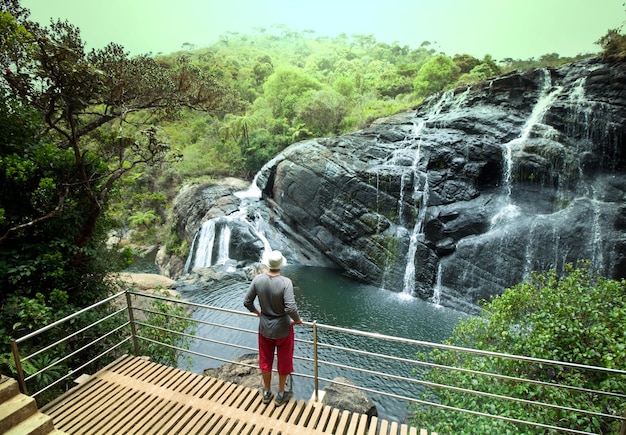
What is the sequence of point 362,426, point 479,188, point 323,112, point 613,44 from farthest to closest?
point 323,112 → point 479,188 → point 613,44 → point 362,426

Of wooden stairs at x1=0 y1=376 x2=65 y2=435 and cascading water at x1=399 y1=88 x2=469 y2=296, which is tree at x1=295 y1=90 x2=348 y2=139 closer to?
cascading water at x1=399 y1=88 x2=469 y2=296

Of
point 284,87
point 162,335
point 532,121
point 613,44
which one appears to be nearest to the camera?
point 162,335

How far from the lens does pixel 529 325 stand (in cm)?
489

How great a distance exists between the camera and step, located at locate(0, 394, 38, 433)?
2926 millimetres

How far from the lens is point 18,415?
302 centimetres

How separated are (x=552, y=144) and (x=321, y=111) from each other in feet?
47.7

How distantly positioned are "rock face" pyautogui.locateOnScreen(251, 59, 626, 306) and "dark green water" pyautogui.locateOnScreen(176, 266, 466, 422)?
3.82 ft

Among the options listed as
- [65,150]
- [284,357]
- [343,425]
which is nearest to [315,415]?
[343,425]

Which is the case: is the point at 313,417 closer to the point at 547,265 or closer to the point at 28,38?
the point at 28,38

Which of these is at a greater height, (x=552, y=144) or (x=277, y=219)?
(x=552, y=144)

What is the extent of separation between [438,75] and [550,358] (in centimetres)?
2387

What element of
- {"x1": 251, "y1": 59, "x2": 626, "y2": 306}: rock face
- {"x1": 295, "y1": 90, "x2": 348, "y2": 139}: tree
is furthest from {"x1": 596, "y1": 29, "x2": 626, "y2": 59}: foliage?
{"x1": 295, "y1": 90, "x2": 348, "y2": 139}: tree

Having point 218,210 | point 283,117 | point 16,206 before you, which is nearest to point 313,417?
point 16,206

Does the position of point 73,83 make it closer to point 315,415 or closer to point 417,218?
point 315,415
